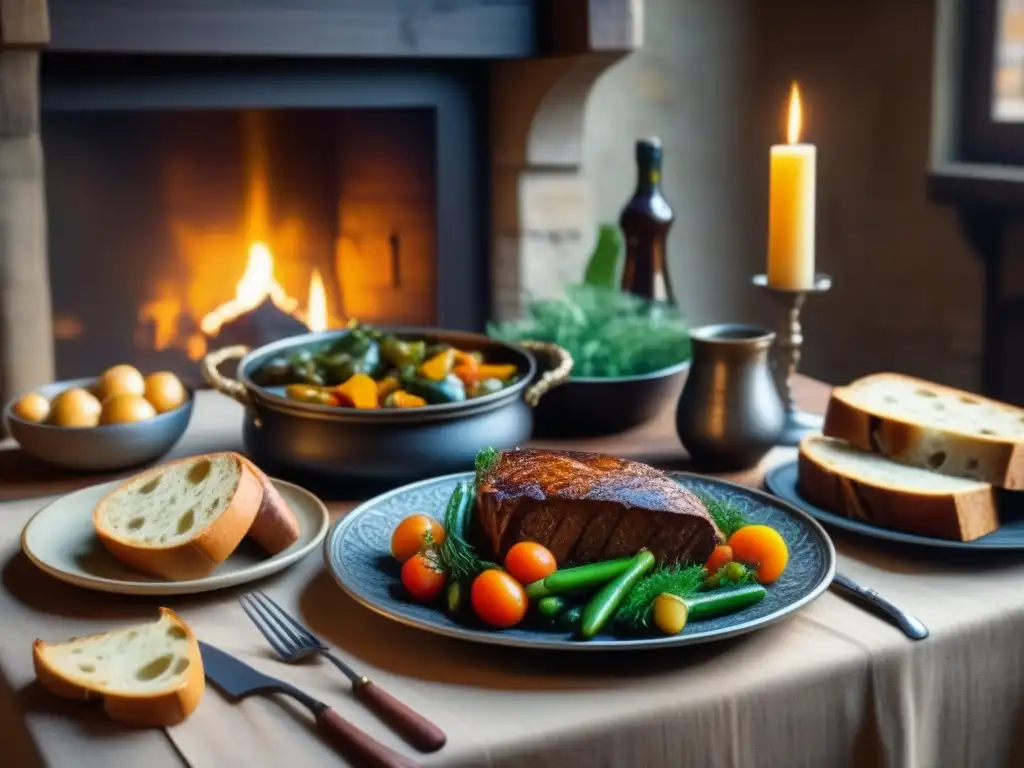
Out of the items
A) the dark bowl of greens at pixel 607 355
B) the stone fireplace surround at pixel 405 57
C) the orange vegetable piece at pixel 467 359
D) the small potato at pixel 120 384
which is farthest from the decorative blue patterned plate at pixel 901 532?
the stone fireplace surround at pixel 405 57

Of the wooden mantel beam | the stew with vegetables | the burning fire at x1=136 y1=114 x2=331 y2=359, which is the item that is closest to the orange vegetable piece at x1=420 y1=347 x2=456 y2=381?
the stew with vegetables

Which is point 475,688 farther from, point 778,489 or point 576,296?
point 576,296

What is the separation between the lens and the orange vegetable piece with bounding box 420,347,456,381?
1.47 metres

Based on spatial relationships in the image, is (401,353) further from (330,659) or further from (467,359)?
(330,659)

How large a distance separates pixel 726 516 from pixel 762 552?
0.29 ft

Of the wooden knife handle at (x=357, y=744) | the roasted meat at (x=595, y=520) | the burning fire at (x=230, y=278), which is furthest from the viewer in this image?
the burning fire at (x=230, y=278)

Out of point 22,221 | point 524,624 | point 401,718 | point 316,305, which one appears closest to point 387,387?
point 524,624

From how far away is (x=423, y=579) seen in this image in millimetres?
1041

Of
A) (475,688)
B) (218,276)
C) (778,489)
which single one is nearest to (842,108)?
(218,276)

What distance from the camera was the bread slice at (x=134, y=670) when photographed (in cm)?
88

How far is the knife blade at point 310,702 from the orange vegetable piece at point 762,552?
1.24ft

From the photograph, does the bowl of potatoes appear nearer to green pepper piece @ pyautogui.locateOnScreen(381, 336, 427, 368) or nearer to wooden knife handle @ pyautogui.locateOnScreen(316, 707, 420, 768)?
green pepper piece @ pyautogui.locateOnScreen(381, 336, 427, 368)

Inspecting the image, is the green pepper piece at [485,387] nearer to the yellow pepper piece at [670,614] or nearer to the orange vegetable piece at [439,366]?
the orange vegetable piece at [439,366]

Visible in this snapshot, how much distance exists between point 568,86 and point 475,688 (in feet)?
5.51
